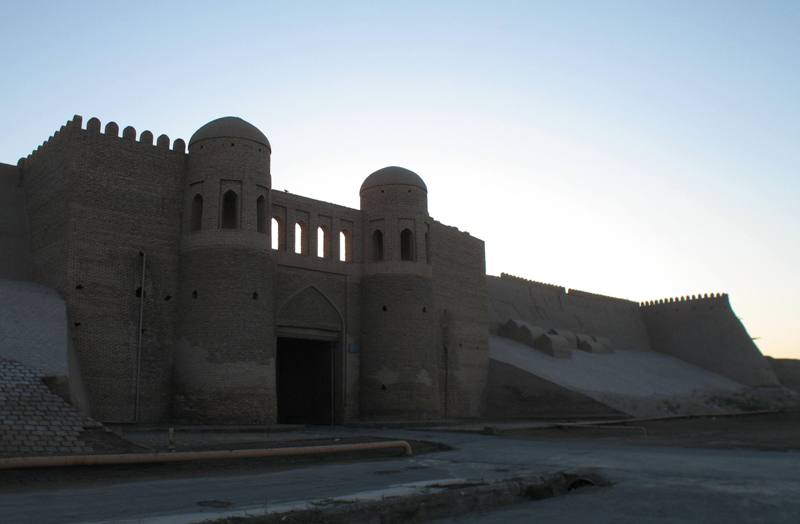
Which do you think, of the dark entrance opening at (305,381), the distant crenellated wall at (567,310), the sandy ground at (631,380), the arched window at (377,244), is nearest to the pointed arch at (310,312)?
the dark entrance opening at (305,381)

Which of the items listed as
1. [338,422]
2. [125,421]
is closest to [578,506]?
[125,421]

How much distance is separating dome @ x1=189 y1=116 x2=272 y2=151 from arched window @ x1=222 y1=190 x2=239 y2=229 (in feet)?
5.19

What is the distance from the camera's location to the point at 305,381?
24.2m

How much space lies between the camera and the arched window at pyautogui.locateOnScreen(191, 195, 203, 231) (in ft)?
65.5

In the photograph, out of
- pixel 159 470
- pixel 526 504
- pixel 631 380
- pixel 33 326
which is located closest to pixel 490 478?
pixel 526 504

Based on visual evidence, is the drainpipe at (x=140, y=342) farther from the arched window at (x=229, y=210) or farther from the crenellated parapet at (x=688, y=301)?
the crenellated parapet at (x=688, y=301)

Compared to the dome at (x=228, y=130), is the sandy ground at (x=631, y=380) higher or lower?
lower

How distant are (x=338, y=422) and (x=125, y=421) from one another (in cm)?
688

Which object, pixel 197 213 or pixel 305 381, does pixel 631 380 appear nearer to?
pixel 305 381

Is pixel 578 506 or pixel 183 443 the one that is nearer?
pixel 578 506

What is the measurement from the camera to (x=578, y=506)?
7.11 meters

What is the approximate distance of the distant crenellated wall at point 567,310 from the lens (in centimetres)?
3581

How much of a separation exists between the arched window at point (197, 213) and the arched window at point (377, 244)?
6.28m

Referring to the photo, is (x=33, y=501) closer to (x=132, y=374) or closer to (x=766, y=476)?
(x=766, y=476)
